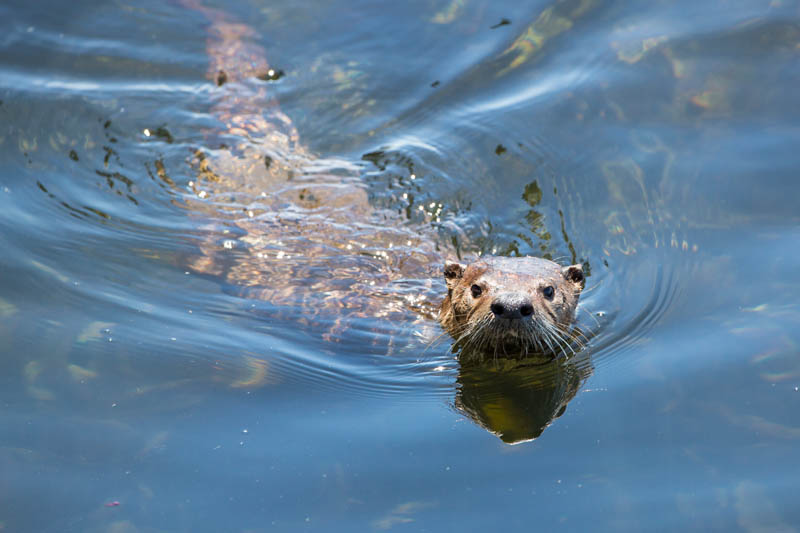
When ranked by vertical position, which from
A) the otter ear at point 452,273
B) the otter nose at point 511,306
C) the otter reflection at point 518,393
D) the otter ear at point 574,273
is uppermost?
the otter ear at point 452,273

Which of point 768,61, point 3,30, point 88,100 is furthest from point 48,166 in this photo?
point 768,61

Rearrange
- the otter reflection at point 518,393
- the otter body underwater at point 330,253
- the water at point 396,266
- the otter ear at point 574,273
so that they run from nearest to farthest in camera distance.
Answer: the water at point 396,266 → the otter reflection at point 518,393 → the otter body underwater at point 330,253 → the otter ear at point 574,273

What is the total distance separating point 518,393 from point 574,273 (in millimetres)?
901

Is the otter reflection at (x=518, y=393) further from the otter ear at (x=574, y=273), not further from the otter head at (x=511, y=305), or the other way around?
the otter ear at (x=574, y=273)

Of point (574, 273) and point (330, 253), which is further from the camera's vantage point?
point (330, 253)

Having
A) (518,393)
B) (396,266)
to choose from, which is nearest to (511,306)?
(518,393)

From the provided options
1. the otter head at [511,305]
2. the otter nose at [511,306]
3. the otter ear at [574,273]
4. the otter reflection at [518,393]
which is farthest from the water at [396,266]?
the otter nose at [511,306]

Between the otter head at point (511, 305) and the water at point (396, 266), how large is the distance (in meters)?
0.19

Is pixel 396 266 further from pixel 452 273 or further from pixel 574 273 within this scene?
pixel 574 273

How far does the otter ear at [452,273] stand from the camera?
5117 millimetres

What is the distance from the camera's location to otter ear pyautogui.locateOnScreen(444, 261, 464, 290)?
512 centimetres

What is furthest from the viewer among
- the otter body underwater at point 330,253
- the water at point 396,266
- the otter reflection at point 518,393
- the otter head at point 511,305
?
the otter body underwater at point 330,253

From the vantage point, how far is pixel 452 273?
16.9 ft

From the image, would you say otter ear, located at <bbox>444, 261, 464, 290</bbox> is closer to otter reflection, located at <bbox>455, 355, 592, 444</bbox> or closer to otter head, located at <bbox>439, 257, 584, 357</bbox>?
otter head, located at <bbox>439, 257, 584, 357</bbox>
